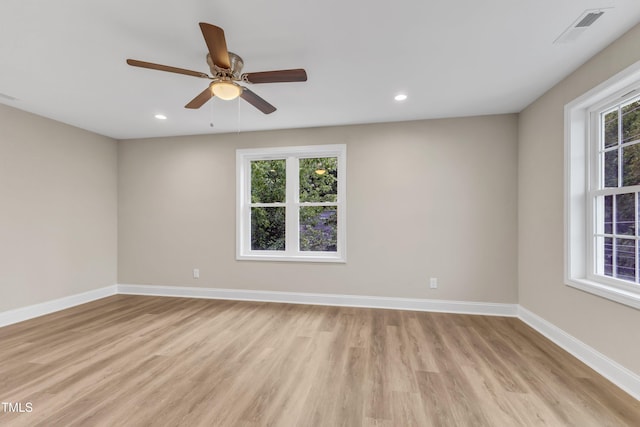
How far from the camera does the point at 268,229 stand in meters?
4.28

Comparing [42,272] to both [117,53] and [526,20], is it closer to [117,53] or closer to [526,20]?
[117,53]

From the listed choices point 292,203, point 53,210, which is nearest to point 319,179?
point 292,203

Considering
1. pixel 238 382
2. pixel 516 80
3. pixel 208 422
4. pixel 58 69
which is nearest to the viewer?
pixel 208 422

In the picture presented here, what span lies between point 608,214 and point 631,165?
0.45m

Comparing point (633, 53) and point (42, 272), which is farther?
point (42, 272)

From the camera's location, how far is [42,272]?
11.6 ft

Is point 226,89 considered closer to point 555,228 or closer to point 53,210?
point 555,228

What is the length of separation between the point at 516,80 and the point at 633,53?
801 mm

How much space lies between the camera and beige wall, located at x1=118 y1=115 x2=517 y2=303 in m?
3.54

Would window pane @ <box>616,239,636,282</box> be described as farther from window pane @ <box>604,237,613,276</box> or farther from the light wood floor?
the light wood floor

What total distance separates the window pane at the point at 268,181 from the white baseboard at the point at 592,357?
3544 mm

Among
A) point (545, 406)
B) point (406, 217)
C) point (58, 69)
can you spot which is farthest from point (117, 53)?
point (545, 406)

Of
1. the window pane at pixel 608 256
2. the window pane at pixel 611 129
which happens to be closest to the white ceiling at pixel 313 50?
the window pane at pixel 611 129

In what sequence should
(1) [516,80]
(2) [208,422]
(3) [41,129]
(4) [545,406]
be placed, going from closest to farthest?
(2) [208,422] → (4) [545,406] → (1) [516,80] → (3) [41,129]
